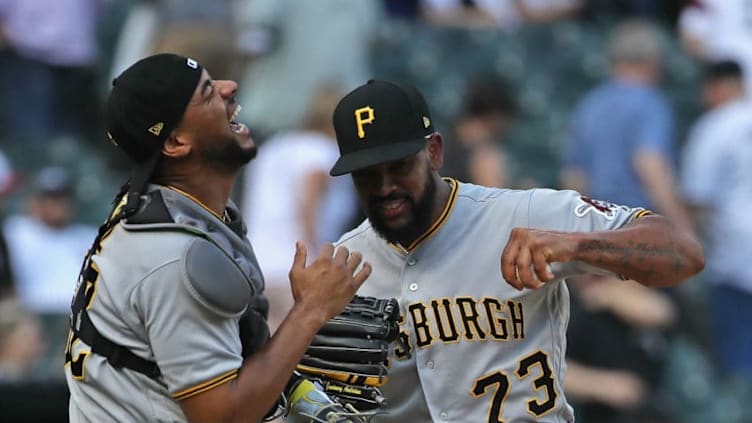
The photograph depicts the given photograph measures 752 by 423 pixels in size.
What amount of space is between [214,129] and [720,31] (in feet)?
21.4

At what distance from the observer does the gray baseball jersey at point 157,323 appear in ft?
11.7

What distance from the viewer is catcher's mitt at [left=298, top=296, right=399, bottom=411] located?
405cm

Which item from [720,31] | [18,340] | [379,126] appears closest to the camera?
[379,126]

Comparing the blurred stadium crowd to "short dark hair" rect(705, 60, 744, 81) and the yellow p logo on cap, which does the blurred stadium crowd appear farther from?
the yellow p logo on cap

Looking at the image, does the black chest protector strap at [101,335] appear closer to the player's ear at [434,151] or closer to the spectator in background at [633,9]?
the player's ear at [434,151]

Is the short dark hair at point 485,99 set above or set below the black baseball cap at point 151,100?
below

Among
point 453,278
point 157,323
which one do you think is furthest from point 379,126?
point 157,323

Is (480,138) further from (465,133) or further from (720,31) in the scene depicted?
(720,31)

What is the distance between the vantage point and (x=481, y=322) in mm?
4168

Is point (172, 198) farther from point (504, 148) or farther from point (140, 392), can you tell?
point (504, 148)

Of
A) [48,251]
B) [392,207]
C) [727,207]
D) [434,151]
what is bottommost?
[48,251]

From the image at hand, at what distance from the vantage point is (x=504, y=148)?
9.90 meters

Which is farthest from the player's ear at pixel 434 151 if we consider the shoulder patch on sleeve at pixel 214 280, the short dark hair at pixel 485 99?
the short dark hair at pixel 485 99

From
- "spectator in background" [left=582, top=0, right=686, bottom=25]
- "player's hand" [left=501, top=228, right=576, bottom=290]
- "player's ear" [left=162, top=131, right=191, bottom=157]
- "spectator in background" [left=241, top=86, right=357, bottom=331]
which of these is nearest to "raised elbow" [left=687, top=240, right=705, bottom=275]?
"player's hand" [left=501, top=228, right=576, bottom=290]
